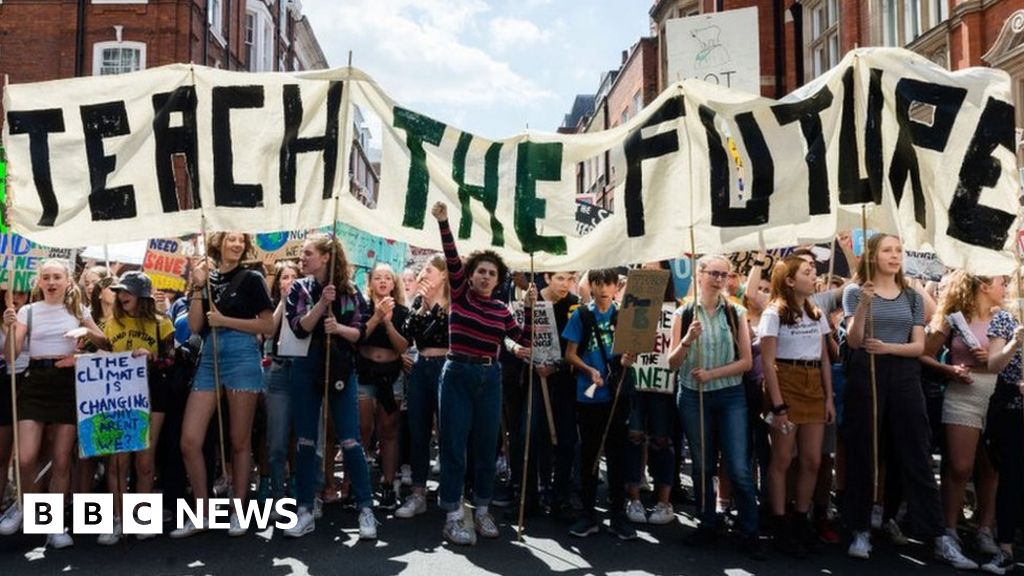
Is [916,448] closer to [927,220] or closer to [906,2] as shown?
[927,220]

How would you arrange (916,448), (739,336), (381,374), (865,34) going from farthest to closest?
(865,34), (381,374), (739,336), (916,448)

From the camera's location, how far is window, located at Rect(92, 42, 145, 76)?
2284cm

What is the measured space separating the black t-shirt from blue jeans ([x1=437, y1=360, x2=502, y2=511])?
51.8 inches

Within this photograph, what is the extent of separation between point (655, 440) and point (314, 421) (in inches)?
100

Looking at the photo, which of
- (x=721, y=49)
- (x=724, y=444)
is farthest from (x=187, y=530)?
(x=721, y=49)

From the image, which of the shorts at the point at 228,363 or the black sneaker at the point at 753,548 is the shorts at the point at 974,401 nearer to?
the black sneaker at the point at 753,548

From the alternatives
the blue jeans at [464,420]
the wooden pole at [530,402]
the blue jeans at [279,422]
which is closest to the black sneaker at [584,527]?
the wooden pole at [530,402]

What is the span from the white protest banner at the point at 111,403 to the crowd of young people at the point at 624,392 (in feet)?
0.58

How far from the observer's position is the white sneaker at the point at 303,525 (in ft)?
17.5

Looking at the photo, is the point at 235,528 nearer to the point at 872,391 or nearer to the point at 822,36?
the point at 872,391

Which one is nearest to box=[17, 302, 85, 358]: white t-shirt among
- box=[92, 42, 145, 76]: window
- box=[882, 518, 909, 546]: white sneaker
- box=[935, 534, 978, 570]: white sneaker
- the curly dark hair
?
the curly dark hair

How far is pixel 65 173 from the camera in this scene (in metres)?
5.24

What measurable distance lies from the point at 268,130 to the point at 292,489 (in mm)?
2898

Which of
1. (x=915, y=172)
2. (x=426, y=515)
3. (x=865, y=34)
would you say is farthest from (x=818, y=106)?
(x=865, y=34)
